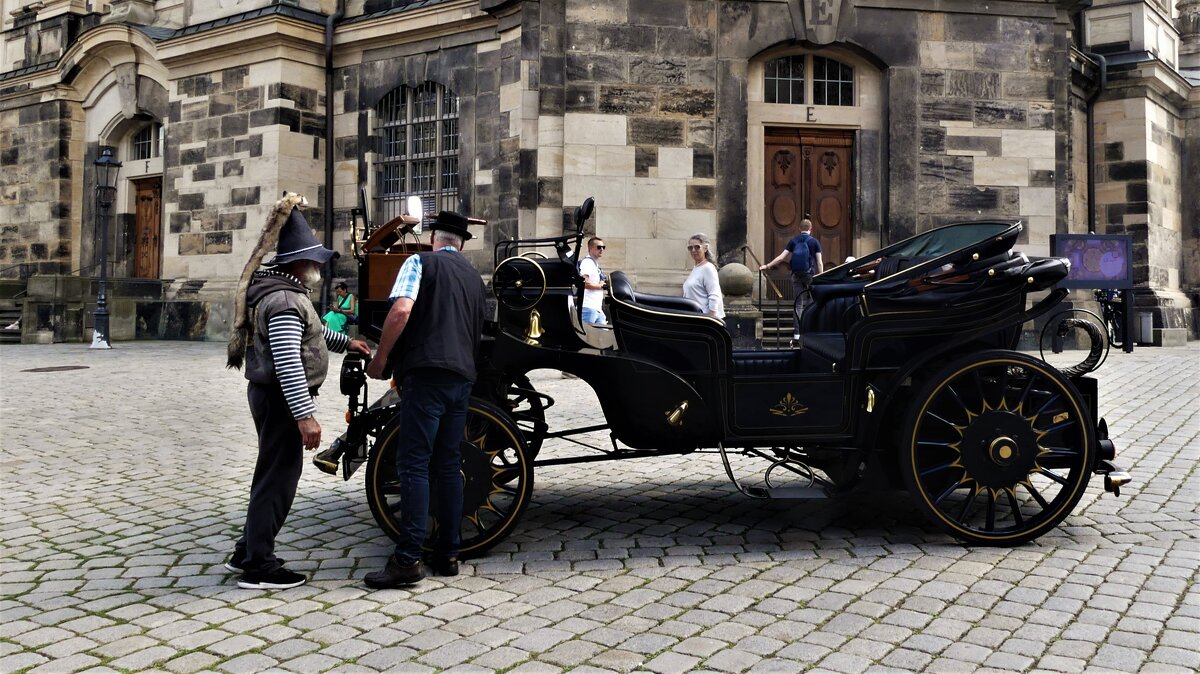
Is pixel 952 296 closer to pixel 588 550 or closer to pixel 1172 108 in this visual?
pixel 588 550

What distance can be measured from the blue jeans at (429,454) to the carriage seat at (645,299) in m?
1.01

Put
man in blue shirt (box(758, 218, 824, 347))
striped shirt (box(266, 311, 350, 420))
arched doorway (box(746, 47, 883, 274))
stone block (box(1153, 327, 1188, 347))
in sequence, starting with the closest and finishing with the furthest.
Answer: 1. striped shirt (box(266, 311, 350, 420))
2. man in blue shirt (box(758, 218, 824, 347))
3. arched doorway (box(746, 47, 883, 274))
4. stone block (box(1153, 327, 1188, 347))

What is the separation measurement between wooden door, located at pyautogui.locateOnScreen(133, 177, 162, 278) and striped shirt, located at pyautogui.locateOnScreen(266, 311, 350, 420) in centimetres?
2041

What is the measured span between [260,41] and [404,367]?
16.9 metres

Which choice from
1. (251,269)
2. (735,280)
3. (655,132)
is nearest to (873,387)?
(251,269)

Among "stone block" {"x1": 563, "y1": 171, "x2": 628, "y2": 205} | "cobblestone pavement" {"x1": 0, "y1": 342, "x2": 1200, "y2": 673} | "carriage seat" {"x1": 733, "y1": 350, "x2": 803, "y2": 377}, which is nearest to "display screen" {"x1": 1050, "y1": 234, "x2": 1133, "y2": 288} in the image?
"stone block" {"x1": 563, "y1": 171, "x2": 628, "y2": 205}

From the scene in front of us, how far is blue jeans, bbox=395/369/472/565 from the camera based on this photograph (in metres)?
4.46

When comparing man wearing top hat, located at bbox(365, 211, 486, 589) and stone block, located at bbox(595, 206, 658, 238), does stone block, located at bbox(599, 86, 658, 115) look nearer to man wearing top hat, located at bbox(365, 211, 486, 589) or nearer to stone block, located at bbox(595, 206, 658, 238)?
stone block, located at bbox(595, 206, 658, 238)

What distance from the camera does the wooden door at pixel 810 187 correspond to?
16.5 meters

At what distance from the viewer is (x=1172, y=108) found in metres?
23.2

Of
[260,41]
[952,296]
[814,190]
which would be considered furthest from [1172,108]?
[952,296]

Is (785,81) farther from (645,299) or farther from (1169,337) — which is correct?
(645,299)

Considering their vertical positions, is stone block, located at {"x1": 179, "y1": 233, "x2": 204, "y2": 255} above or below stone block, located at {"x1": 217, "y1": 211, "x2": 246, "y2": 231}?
below

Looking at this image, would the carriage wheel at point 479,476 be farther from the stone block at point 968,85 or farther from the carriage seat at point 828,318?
the stone block at point 968,85
